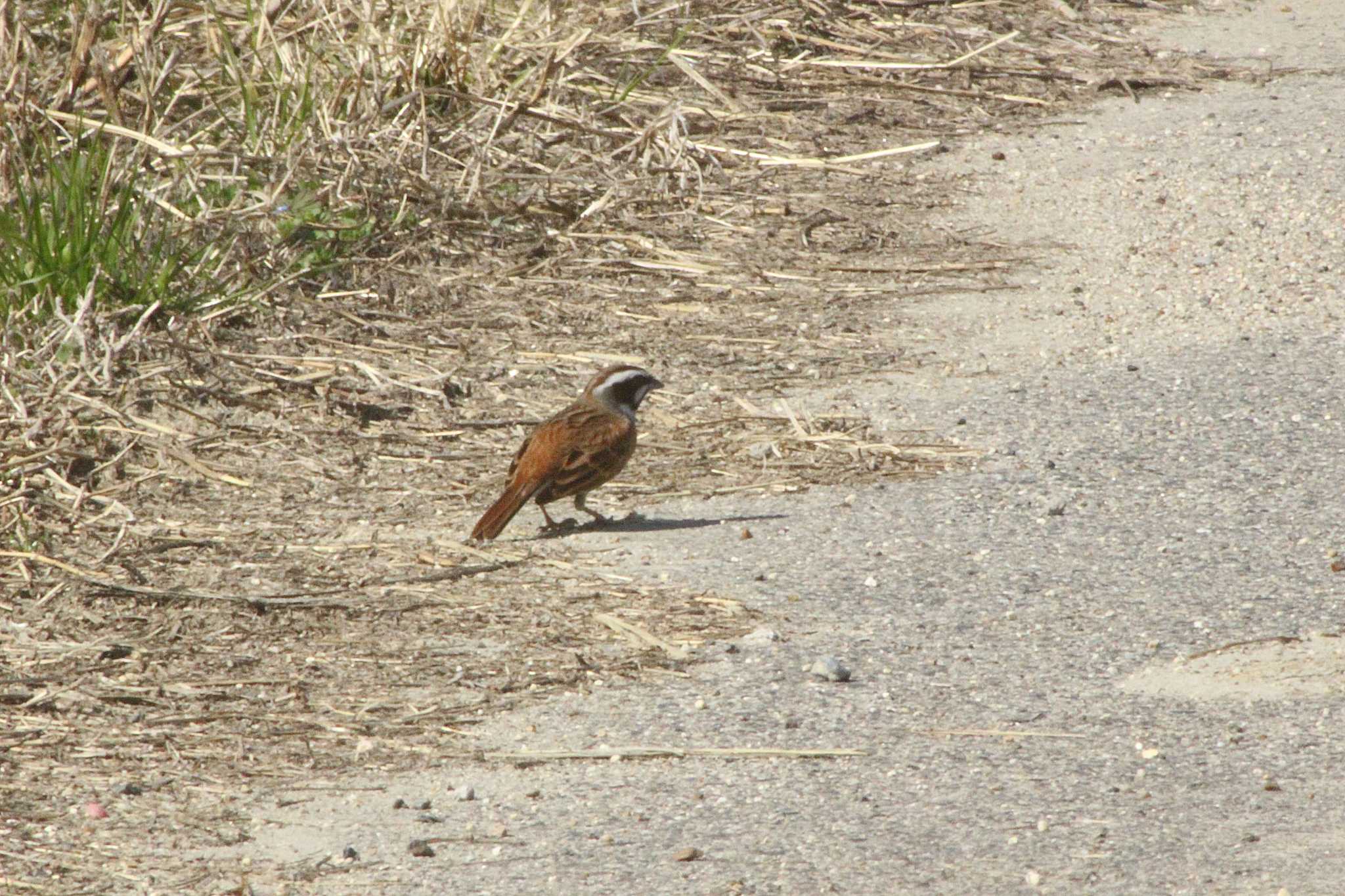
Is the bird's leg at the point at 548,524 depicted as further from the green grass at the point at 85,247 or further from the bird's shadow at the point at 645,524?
the green grass at the point at 85,247

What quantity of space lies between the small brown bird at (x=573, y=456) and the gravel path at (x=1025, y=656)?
217mm

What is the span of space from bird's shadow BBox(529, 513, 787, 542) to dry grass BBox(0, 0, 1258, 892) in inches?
9.2

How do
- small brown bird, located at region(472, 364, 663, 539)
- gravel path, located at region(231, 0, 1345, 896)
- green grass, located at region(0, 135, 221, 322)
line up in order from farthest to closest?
green grass, located at region(0, 135, 221, 322), small brown bird, located at region(472, 364, 663, 539), gravel path, located at region(231, 0, 1345, 896)

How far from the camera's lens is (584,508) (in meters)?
6.94

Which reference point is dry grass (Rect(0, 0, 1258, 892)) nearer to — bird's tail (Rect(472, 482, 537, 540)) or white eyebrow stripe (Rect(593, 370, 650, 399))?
bird's tail (Rect(472, 482, 537, 540))

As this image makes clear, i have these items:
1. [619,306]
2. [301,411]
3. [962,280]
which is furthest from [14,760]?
[962,280]

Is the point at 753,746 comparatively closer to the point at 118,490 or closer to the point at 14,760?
the point at 14,760

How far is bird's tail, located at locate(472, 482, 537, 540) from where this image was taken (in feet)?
21.4

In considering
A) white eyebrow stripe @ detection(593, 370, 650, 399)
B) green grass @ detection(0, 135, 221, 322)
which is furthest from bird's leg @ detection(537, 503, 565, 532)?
green grass @ detection(0, 135, 221, 322)

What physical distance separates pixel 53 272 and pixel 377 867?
409cm

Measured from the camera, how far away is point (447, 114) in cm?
1018

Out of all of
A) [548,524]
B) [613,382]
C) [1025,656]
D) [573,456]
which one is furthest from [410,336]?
[1025,656]

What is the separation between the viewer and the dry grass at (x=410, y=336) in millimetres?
5422

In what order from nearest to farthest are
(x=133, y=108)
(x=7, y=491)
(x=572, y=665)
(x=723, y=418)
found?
Result: (x=572, y=665) < (x=7, y=491) < (x=723, y=418) < (x=133, y=108)
